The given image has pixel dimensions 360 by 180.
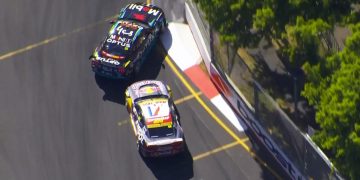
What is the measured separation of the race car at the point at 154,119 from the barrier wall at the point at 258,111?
116 inches

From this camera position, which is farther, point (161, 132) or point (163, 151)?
point (161, 132)

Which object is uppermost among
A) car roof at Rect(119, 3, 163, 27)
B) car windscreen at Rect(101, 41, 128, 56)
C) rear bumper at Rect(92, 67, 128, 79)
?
car roof at Rect(119, 3, 163, 27)

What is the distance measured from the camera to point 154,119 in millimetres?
34125

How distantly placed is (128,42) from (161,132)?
20.3ft

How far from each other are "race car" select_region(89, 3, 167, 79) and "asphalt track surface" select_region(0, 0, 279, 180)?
0.93 m

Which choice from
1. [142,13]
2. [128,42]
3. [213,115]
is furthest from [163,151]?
[142,13]

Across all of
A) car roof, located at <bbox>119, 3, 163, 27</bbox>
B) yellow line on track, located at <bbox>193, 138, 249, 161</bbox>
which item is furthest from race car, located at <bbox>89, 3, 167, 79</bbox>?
yellow line on track, located at <bbox>193, 138, 249, 161</bbox>

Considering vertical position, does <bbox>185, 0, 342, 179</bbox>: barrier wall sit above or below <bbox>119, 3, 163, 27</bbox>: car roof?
below

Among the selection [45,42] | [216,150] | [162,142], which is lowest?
[216,150]

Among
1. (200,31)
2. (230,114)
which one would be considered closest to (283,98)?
(230,114)

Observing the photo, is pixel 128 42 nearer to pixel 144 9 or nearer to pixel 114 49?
pixel 114 49

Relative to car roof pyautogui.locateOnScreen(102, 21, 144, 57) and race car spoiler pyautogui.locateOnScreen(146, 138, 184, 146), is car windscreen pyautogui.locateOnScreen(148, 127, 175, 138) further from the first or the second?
car roof pyautogui.locateOnScreen(102, 21, 144, 57)

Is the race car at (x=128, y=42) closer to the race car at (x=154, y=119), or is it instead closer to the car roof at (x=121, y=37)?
the car roof at (x=121, y=37)

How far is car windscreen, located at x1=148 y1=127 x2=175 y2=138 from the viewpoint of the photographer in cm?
3369
